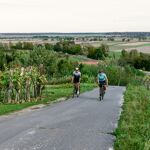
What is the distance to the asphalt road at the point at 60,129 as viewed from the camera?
45.7 feet

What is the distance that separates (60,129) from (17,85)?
1204cm

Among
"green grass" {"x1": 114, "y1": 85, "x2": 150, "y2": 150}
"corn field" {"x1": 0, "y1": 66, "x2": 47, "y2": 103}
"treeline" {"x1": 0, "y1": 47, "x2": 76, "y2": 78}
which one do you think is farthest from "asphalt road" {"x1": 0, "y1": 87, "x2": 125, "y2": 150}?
"treeline" {"x1": 0, "y1": 47, "x2": 76, "y2": 78}

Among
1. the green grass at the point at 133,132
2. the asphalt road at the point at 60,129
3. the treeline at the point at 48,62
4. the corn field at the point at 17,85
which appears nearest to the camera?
the green grass at the point at 133,132

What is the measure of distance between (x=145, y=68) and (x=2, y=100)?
97451 millimetres

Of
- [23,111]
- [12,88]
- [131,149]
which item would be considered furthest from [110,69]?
[131,149]

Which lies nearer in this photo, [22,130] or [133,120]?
[22,130]

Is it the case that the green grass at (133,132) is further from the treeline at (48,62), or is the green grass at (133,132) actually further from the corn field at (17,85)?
the treeline at (48,62)

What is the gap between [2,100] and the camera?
93.0 ft

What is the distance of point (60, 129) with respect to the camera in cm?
1711

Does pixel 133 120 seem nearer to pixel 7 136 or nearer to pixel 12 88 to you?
pixel 7 136

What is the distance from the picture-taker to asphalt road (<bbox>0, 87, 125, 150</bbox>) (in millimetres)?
13922

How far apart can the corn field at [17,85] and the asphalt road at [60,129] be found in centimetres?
404

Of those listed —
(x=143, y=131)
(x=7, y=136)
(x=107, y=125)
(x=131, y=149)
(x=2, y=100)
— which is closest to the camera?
(x=131, y=149)

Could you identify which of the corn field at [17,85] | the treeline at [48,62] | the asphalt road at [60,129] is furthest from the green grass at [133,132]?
the treeline at [48,62]
